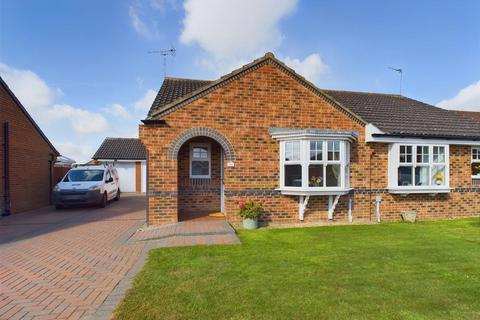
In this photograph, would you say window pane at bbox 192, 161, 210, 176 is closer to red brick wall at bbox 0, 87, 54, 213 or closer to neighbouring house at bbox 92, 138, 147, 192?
red brick wall at bbox 0, 87, 54, 213

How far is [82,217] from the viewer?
36.7 ft

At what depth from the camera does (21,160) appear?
13.0 metres

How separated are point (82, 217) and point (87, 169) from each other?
14.6ft

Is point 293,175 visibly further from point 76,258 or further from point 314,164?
point 76,258

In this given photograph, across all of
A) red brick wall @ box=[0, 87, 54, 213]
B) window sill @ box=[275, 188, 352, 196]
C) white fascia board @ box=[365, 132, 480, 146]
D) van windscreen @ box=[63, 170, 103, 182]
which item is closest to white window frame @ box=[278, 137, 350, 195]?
window sill @ box=[275, 188, 352, 196]

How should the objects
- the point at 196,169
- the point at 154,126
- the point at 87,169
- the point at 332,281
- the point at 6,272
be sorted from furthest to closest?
the point at 87,169 → the point at 196,169 → the point at 154,126 → the point at 6,272 → the point at 332,281

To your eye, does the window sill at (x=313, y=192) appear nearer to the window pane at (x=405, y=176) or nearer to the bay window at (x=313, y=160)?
the bay window at (x=313, y=160)

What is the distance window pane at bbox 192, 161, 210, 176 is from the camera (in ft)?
35.0

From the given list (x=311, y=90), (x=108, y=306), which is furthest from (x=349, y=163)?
(x=108, y=306)

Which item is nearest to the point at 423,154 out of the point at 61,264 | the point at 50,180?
the point at 61,264

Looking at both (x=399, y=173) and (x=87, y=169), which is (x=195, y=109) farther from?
(x=87, y=169)

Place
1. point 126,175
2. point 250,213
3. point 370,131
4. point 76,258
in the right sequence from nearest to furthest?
point 76,258 < point 250,213 < point 370,131 < point 126,175

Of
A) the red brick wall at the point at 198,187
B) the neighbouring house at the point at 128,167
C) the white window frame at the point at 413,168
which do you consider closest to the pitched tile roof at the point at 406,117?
the white window frame at the point at 413,168

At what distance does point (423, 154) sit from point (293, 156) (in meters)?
4.82
